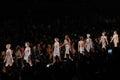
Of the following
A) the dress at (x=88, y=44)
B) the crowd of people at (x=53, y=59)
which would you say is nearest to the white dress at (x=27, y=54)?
the crowd of people at (x=53, y=59)

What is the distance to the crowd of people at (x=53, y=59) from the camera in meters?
10.3

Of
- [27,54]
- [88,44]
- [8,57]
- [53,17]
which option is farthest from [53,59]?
[53,17]

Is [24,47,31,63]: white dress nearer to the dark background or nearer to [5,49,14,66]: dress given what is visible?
[5,49,14,66]: dress

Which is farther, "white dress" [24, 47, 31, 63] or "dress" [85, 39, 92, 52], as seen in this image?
"dress" [85, 39, 92, 52]

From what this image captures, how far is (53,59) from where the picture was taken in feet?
61.7

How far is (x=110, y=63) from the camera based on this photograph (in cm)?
1116

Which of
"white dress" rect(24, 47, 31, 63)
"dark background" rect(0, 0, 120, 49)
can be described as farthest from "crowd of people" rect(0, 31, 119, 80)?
"dark background" rect(0, 0, 120, 49)

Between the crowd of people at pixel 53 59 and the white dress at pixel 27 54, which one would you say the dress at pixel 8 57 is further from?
the white dress at pixel 27 54

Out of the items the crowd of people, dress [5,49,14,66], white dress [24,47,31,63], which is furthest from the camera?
white dress [24,47,31,63]

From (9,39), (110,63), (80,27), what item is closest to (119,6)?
(80,27)

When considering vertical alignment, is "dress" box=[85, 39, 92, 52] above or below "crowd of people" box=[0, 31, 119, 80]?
above

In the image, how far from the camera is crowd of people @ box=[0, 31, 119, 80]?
10.3 meters

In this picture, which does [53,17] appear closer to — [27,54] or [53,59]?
[53,59]

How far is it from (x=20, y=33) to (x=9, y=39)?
Answer: 254cm
